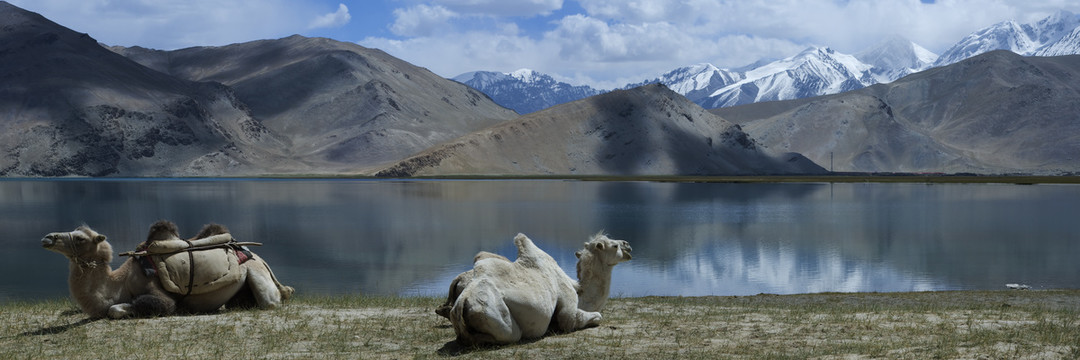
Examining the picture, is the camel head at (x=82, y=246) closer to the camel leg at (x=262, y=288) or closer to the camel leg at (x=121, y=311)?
the camel leg at (x=121, y=311)

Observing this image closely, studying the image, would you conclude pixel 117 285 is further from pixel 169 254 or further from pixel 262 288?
pixel 262 288

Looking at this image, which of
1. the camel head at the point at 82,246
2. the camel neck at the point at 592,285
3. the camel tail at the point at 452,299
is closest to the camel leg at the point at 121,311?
the camel head at the point at 82,246

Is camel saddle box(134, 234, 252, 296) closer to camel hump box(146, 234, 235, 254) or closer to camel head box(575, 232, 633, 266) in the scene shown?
camel hump box(146, 234, 235, 254)

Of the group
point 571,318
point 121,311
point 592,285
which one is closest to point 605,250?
point 592,285

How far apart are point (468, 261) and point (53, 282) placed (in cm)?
1575

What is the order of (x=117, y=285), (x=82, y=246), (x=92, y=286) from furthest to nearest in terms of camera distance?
1. (x=117, y=285)
2. (x=92, y=286)
3. (x=82, y=246)

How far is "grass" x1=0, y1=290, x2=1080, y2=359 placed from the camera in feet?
35.3

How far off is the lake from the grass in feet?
44.1

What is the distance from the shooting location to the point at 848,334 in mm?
12258

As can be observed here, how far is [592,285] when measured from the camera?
13.5 metres

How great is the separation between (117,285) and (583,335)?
7.26 metres

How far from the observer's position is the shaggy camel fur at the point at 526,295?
435 inches

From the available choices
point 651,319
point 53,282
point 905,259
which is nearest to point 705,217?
point 905,259

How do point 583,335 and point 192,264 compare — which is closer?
point 583,335
